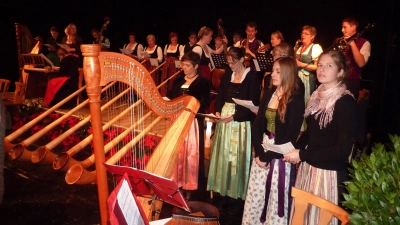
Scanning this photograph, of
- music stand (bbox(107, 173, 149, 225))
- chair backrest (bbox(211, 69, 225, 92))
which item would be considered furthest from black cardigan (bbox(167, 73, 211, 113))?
chair backrest (bbox(211, 69, 225, 92))

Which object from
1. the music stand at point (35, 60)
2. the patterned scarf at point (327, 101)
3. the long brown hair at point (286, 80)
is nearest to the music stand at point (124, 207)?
the patterned scarf at point (327, 101)

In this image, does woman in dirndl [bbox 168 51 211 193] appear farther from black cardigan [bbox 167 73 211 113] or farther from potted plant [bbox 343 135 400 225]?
potted plant [bbox 343 135 400 225]

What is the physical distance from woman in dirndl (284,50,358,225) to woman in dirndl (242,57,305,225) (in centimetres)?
20

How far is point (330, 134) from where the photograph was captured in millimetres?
2502

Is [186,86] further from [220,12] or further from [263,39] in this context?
[220,12]

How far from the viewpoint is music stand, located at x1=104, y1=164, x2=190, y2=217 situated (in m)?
1.75

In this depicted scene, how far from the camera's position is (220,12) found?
9.95m

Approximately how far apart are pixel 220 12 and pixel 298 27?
2.66 m

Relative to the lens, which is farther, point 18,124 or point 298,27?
point 298,27

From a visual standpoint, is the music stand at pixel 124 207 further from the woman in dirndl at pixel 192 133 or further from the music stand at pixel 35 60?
the music stand at pixel 35 60

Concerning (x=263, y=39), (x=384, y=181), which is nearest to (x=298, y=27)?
(x=263, y=39)

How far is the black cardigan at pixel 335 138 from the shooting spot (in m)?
2.41

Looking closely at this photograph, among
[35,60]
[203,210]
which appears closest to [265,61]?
[203,210]

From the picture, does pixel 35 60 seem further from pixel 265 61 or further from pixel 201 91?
pixel 201 91
